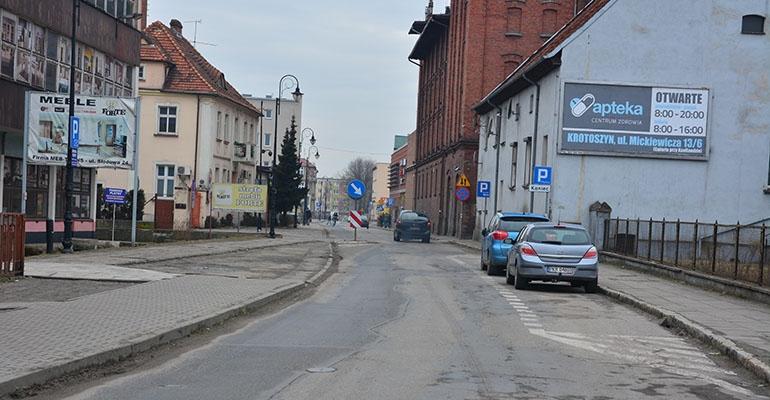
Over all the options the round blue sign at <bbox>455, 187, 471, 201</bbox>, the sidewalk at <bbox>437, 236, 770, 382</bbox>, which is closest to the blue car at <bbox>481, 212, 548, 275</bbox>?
the sidewalk at <bbox>437, 236, 770, 382</bbox>

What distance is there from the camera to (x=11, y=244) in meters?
15.5

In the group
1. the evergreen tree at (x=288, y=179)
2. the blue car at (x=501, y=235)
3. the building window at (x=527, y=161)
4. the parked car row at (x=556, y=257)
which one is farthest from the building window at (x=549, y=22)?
Result: the parked car row at (x=556, y=257)

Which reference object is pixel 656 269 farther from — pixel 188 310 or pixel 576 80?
pixel 188 310

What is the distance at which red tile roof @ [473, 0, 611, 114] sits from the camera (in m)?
35.5

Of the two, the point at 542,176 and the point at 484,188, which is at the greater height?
the point at 542,176

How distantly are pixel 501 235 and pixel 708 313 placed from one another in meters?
8.74

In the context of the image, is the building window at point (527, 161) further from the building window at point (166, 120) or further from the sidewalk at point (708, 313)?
the building window at point (166, 120)

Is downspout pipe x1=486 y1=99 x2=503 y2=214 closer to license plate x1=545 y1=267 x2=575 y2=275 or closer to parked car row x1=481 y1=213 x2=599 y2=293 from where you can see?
parked car row x1=481 y1=213 x2=599 y2=293

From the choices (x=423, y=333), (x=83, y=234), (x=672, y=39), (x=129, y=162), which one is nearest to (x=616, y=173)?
(x=672, y=39)

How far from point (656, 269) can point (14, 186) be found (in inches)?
783

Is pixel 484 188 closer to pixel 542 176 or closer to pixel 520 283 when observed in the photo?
pixel 542 176

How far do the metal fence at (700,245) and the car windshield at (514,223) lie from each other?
3.65 metres

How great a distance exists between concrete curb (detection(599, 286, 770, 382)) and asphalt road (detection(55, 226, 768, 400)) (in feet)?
0.53

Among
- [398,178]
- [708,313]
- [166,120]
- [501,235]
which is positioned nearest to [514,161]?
[501,235]
